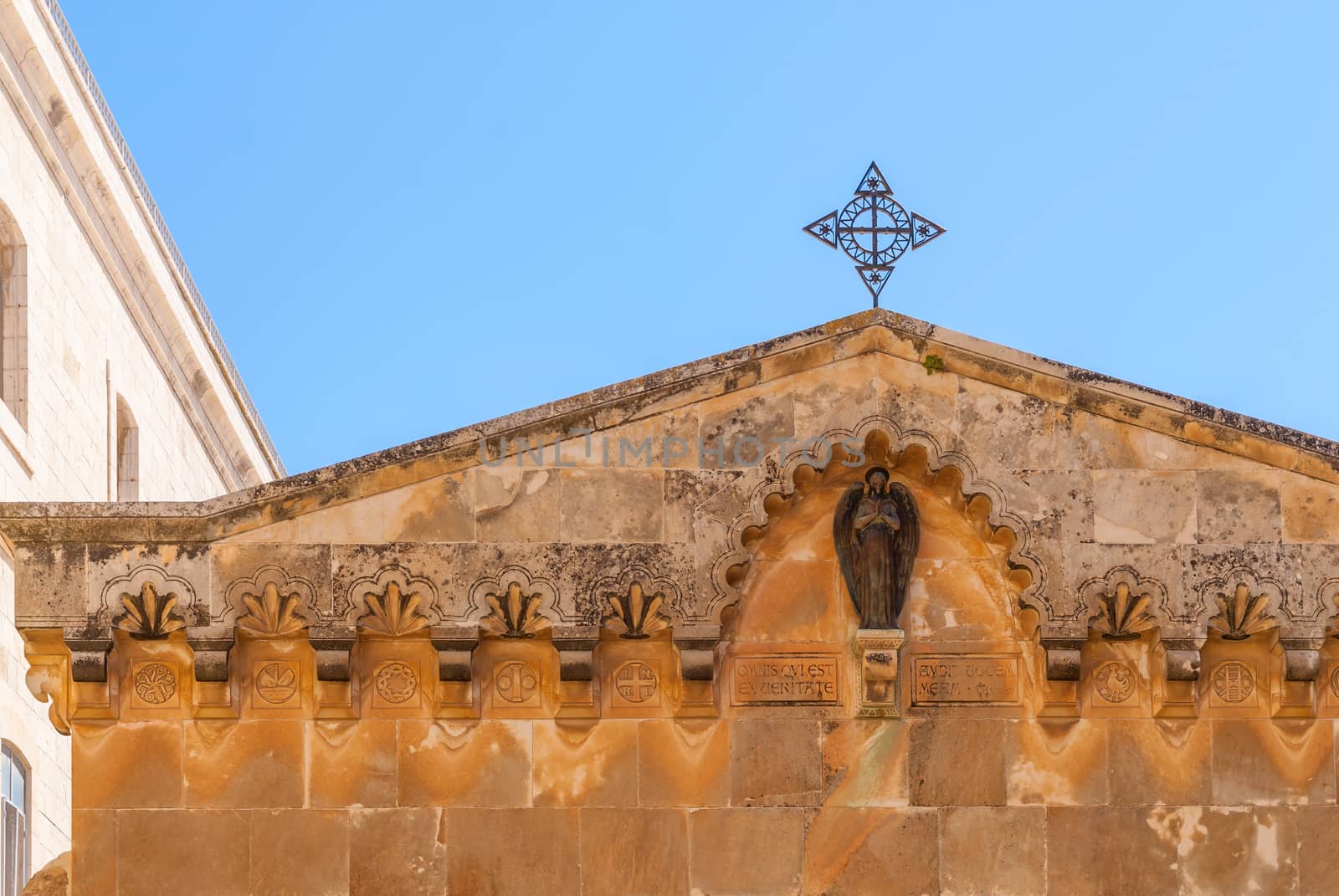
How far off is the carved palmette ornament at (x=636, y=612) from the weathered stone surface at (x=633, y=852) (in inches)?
51.9

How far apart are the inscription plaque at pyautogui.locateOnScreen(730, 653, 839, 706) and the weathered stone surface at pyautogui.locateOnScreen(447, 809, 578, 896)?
1540 mm

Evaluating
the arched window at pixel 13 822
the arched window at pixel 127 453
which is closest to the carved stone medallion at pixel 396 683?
the arched window at pixel 13 822

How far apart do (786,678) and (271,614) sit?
3749 mm

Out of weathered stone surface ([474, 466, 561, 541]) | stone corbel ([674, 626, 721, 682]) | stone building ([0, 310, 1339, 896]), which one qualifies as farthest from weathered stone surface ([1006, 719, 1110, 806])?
weathered stone surface ([474, 466, 561, 541])

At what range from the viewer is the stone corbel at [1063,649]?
21844 mm

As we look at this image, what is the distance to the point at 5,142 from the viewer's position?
100ft

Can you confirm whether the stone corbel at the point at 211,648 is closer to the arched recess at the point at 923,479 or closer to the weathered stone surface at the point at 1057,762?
the arched recess at the point at 923,479

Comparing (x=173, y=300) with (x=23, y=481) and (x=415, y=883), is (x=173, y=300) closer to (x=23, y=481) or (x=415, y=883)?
(x=23, y=481)

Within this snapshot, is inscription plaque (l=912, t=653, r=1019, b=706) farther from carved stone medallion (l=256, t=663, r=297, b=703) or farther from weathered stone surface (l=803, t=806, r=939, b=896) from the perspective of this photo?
carved stone medallion (l=256, t=663, r=297, b=703)

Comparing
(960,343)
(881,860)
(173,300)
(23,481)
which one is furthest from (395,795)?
(173,300)

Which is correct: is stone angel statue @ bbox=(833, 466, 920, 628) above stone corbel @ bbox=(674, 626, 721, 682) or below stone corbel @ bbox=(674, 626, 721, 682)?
above

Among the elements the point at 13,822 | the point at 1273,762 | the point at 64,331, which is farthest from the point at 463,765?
the point at 64,331

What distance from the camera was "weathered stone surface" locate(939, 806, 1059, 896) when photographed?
21.7 m

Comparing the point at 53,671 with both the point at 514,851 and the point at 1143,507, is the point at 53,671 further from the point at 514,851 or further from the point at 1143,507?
the point at 1143,507
